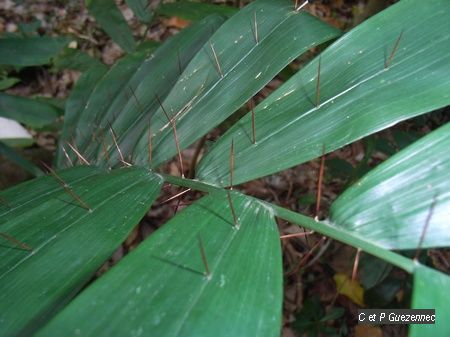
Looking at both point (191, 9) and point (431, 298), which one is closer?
point (431, 298)

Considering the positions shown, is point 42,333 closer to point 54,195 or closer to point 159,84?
point 54,195

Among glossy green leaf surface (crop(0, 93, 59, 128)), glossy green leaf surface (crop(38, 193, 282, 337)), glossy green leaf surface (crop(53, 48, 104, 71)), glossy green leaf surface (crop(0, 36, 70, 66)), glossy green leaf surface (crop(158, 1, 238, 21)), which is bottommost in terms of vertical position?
glossy green leaf surface (crop(38, 193, 282, 337))

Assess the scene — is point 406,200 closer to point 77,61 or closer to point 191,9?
point 191,9

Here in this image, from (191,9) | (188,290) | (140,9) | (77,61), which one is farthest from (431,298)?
(77,61)

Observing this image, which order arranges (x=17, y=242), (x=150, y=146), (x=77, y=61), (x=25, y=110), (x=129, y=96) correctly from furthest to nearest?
(x=77, y=61) < (x=25, y=110) < (x=129, y=96) < (x=150, y=146) < (x=17, y=242)

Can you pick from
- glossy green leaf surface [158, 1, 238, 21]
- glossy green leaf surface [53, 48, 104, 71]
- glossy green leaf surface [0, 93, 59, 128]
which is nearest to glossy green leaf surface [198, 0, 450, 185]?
glossy green leaf surface [158, 1, 238, 21]

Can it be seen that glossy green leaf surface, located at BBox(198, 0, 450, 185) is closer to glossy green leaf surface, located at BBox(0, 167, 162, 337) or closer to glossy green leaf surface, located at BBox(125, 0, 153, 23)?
glossy green leaf surface, located at BBox(0, 167, 162, 337)
